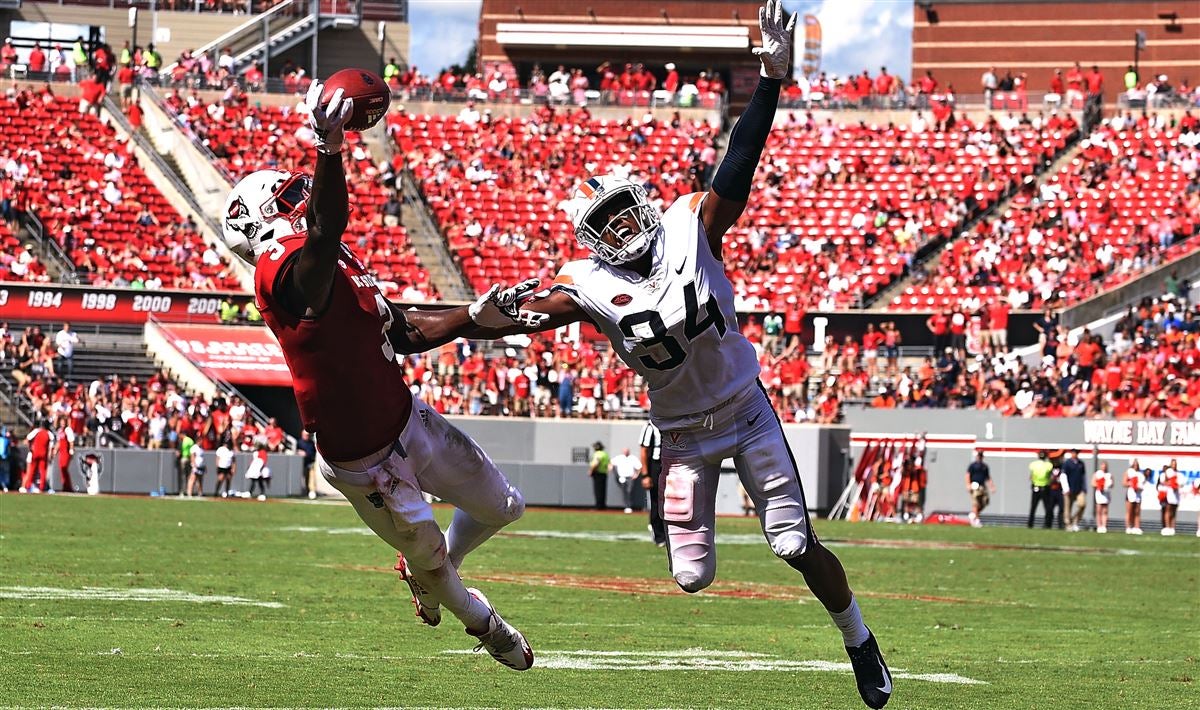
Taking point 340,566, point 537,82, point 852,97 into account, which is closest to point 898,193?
point 852,97

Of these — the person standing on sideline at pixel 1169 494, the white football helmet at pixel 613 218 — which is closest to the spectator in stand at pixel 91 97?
the person standing on sideline at pixel 1169 494

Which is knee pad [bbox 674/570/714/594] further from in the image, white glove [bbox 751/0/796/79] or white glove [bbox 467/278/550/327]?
white glove [bbox 751/0/796/79]

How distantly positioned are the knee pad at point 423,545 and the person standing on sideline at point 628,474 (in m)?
24.7

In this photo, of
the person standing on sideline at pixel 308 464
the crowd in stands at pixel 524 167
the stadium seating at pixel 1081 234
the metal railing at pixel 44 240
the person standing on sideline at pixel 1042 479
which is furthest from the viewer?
the crowd in stands at pixel 524 167

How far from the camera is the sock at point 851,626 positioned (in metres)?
8.23

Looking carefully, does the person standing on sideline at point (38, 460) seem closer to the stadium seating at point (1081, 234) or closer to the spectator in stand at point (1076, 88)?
the stadium seating at point (1081, 234)

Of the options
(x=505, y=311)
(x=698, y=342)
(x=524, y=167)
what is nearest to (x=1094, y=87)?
(x=524, y=167)

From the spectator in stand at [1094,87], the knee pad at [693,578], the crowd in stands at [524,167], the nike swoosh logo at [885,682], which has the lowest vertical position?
the nike swoosh logo at [885,682]

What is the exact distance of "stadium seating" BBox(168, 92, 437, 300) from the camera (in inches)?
1502

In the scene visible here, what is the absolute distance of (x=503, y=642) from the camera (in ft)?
27.8

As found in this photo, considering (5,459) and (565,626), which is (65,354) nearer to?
(5,459)

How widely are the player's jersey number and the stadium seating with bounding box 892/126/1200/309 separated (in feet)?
94.6

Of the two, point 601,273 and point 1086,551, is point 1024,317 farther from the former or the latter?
point 601,273

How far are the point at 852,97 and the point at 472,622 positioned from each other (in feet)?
128
